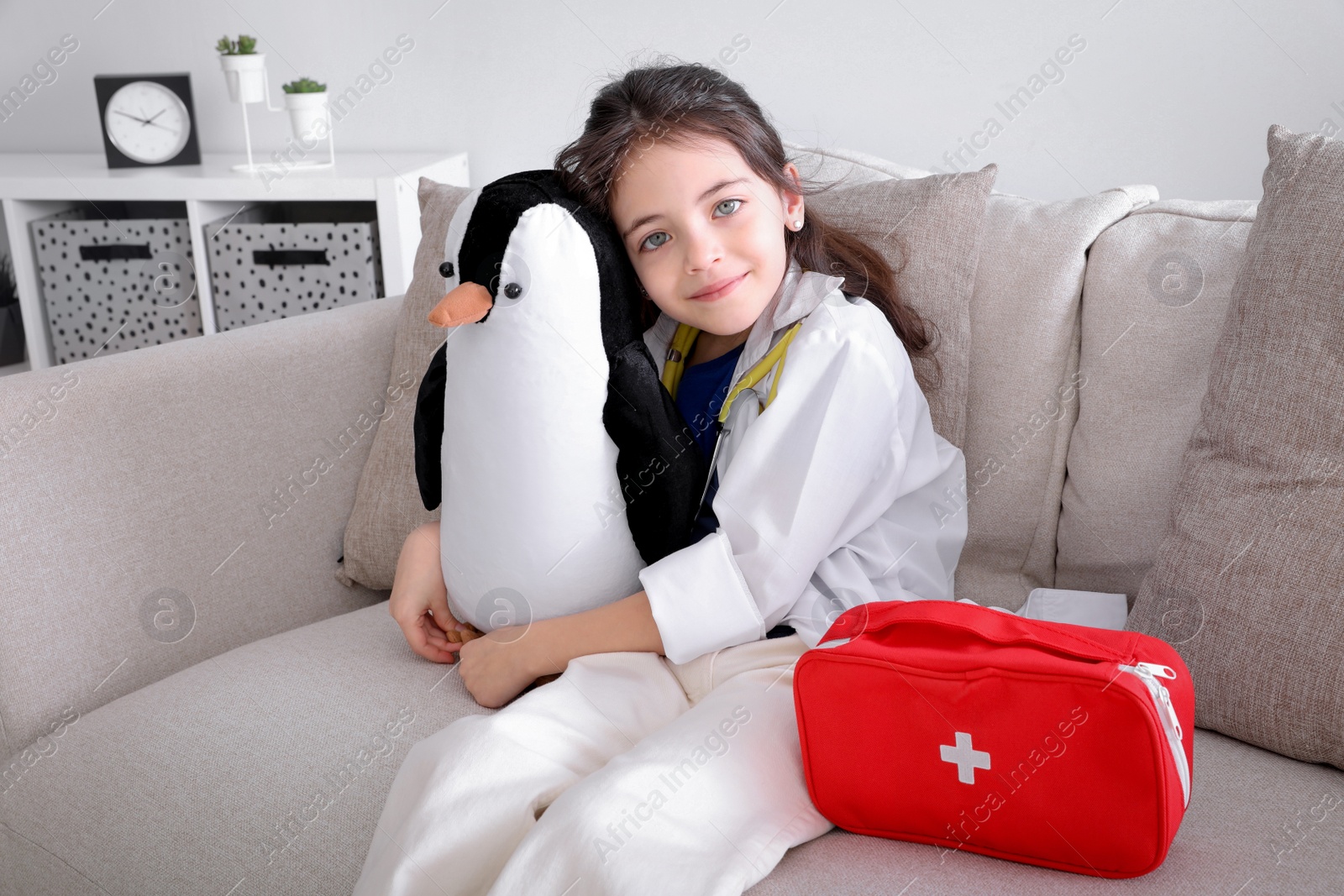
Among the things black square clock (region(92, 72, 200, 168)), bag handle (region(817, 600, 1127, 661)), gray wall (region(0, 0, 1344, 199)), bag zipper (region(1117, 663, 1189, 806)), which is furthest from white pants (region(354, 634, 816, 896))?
black square clock (region(92, 72, 200, 168))

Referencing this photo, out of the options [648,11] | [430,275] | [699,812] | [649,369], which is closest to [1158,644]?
[699,812]

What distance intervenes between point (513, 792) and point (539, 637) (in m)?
0.18

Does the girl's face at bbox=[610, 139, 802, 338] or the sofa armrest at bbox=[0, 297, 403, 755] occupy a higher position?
the girl's face at bbox=[610, 139, 802, 338]

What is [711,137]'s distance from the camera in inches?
36.6

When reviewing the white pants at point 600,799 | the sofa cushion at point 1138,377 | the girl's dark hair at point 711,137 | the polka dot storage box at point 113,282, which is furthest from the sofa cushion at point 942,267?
the polka dot storage box at point 113,282

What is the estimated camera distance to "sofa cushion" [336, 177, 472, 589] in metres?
1.13

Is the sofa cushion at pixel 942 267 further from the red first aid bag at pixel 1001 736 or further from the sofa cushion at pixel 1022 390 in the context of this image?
the red first aid bag at pixel 1001 736

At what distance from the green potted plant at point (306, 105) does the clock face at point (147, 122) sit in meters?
0.24

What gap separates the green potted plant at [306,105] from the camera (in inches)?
76.1

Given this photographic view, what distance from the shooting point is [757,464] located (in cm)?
86

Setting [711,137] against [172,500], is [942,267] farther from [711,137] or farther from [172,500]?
[172,500]

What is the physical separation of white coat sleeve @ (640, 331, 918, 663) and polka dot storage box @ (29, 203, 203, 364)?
1532mm

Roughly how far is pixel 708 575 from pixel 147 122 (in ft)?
5.80

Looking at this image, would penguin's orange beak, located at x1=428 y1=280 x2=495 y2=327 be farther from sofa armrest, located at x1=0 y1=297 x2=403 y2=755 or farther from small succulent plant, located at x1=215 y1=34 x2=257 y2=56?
small succulent plant, located at x1=215 y1=34 x2=257 y2=56
